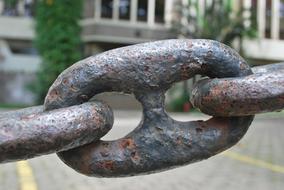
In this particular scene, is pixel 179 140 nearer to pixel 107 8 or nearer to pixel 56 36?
pixel 56 36

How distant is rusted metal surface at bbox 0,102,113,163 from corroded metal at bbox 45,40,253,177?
0.06 metres

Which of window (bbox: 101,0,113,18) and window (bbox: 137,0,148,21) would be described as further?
window (bbox: 137,0,148,21)

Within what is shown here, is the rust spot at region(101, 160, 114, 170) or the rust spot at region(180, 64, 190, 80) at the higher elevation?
the rust spot at region(180, 64, 190, 80)

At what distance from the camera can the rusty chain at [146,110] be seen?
1452mm

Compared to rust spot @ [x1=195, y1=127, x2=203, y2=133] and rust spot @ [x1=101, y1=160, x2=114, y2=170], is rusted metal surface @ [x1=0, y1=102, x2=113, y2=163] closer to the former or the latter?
rust spot @ [x1=101, y1=160, x2=114, y2=170]

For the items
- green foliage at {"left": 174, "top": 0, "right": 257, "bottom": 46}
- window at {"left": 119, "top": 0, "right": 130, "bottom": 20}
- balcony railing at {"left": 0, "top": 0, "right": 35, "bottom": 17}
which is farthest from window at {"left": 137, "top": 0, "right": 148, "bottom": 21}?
balcony railing at {"left": 0, "top": 0, "right": 35, "bottom": 17}

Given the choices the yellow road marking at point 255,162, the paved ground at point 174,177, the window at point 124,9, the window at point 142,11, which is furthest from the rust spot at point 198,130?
the window at point 142,11

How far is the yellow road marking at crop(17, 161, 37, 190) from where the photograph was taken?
6.79m

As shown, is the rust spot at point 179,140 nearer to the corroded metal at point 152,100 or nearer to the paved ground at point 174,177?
the corroded metal at point 152,100

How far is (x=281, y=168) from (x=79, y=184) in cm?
307

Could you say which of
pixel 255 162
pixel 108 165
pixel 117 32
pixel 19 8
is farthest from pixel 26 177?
pixel 19 8

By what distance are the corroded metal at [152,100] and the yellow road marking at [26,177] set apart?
17.4 feet

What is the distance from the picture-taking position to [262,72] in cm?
156

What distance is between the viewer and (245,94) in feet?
4.86
